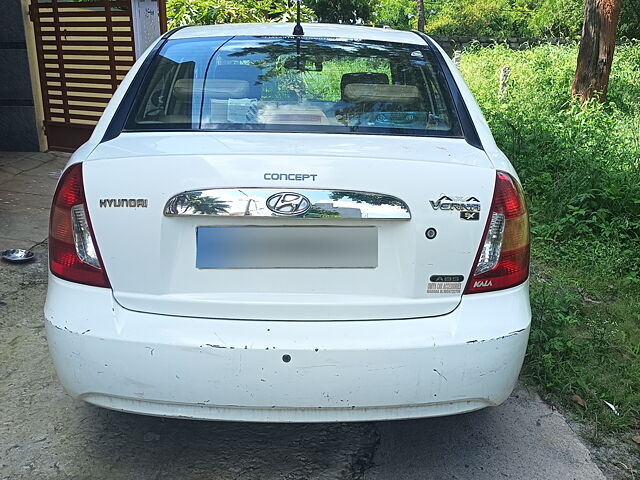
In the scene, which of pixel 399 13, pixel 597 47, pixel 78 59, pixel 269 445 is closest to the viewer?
pixel 269 445

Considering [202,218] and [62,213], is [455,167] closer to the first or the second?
[202,218]

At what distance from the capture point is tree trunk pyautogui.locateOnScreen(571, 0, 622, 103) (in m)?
8.80

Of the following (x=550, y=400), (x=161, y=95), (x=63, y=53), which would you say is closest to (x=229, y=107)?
(x=161, y=95)

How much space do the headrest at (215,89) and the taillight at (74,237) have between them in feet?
2.16

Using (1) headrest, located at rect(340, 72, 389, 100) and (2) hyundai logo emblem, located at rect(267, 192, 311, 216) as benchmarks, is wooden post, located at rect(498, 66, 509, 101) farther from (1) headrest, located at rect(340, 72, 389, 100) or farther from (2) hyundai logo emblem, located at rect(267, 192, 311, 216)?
(2) hyundai logo emblem, located at rect(267, 192, 311, 216)

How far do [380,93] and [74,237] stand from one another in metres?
1.37

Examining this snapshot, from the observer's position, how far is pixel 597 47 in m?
8.88

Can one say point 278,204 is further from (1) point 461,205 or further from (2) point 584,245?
(2) point 584,245

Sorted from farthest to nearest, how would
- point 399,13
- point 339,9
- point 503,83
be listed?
1. point 399,13
2. point 339,9
3. point 503,83

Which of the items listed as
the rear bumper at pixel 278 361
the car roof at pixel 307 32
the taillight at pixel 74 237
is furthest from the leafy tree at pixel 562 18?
the taillight at pixel 74 237

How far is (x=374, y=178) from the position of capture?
6.67 feet

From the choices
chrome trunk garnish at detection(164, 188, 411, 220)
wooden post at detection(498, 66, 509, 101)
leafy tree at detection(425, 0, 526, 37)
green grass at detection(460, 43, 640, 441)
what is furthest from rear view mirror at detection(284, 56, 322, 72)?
leafy tree at detection(425, 0, 526, 37)

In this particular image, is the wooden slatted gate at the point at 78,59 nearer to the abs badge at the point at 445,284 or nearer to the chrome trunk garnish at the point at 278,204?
the chrome trunk garnish at the point at 278,204

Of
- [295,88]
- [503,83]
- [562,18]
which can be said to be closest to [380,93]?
[295,88]
